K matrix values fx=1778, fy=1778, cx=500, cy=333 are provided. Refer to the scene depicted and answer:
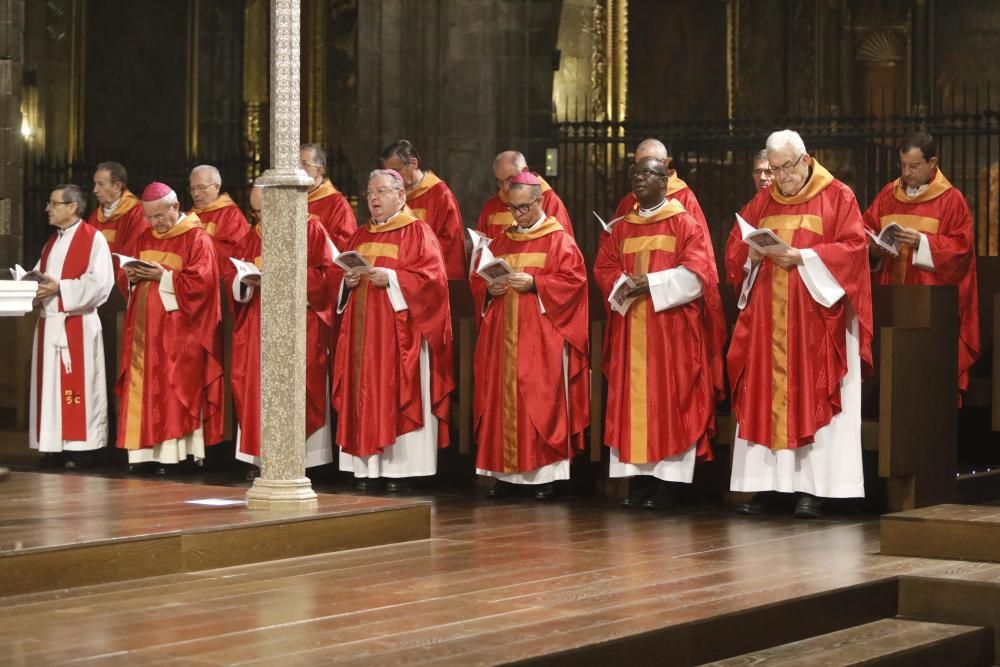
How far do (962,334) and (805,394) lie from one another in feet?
5.73

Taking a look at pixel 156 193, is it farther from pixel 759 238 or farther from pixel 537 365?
pixel 759 238

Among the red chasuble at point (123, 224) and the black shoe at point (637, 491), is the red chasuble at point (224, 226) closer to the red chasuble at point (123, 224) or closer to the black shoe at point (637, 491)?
the red chasuble at point (123, 224)

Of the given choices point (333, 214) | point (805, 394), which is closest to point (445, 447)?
point (333, 214)

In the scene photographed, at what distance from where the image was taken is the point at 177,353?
10.1m

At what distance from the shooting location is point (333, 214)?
1036 cm

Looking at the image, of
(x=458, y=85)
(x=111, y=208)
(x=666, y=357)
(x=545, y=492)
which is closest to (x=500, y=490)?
(x=545, y=492)

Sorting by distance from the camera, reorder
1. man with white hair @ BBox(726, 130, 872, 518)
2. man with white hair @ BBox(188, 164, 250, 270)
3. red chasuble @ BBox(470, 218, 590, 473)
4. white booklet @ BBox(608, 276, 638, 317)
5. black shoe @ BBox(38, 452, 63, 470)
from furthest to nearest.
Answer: man with white hair @ BBox(188, 164, 250, 270), black shoe @ BBox(38, 452, 63, 470), red chasuble @ BBox(470, 218, 590, 473), white booklet @ BBox(608, 276, 638, 317), man with white hair @ BBox(726, 130, 872, 518)

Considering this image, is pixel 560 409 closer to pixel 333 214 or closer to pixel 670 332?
pixel 670 332

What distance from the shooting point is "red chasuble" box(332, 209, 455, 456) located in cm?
931

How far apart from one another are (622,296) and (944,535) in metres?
2.33

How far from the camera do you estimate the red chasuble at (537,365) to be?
9.02 metres

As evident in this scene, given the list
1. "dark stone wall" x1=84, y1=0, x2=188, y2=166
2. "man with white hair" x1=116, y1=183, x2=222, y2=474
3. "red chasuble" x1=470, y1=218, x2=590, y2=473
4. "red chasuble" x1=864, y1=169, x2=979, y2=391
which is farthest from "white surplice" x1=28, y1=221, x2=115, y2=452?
"dark stone wall" x1=84, y1=0, x2=188, y2=166

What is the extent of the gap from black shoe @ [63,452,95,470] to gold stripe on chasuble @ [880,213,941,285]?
482cm

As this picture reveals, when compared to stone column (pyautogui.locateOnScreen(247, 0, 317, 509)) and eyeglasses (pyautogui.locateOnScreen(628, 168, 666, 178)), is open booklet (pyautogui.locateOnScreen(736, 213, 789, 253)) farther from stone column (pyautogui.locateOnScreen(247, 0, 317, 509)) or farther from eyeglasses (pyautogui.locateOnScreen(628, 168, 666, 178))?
stone column (pyautogui.locateOnScreen(247, 0, 317, 509))
